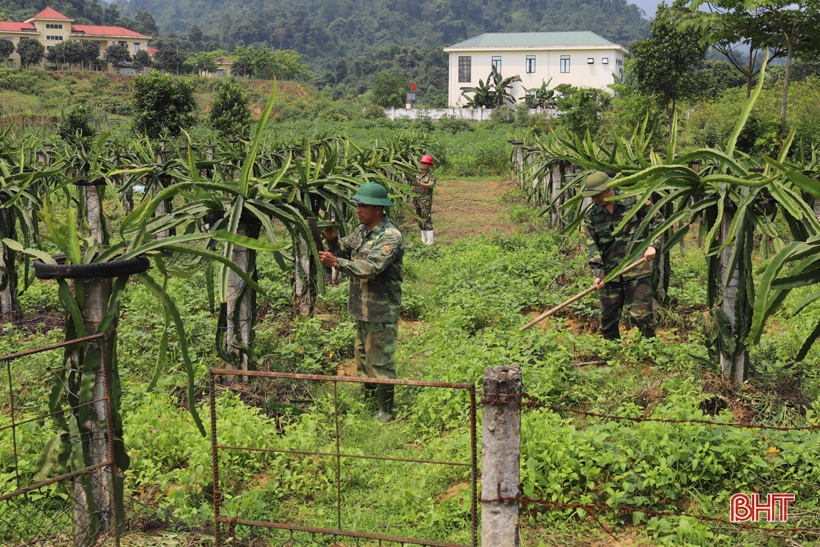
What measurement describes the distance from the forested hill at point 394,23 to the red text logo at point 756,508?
113m

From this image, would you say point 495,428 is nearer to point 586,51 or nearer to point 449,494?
point 449,494

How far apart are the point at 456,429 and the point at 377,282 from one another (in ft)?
4.02

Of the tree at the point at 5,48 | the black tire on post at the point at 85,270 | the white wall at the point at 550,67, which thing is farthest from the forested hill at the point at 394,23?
the black tire on post at the point at 85,270

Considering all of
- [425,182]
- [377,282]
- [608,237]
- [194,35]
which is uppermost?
[194,35]

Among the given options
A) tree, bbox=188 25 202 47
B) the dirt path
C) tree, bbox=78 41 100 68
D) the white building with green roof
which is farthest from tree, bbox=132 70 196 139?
tree, bbox=188 25 202 47

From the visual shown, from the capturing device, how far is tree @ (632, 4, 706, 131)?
22.9 metres

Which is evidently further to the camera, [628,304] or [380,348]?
[628,304]

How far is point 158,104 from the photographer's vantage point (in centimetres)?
2280

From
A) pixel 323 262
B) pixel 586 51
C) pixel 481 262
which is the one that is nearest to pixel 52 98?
pixel 586 51

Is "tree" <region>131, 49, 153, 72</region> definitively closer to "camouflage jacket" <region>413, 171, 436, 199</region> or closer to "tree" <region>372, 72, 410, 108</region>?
"tree" <region>372, 72, 410, 108</region>

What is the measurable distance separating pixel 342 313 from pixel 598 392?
3255 millimetres

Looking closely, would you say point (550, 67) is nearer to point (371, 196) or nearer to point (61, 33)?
point (61, 33)

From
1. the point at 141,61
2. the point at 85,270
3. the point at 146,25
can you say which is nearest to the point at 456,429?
the point at 85,270

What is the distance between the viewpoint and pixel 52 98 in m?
48.6
